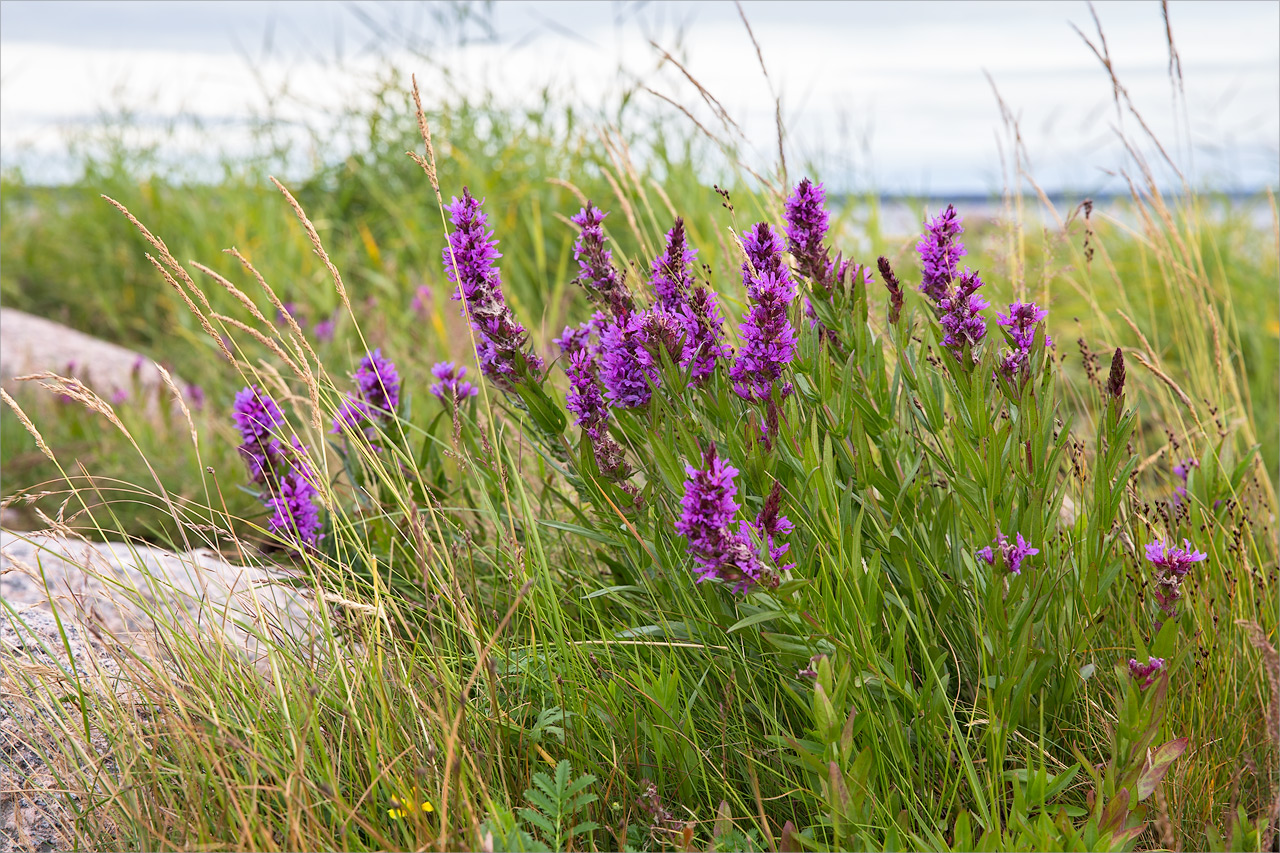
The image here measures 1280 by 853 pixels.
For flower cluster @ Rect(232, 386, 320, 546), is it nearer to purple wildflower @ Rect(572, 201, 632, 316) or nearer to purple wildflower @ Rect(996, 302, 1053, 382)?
purple wildflower @ Rect(572, 201, 632, 316)

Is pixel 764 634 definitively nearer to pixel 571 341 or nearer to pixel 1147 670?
pixel 1147 670

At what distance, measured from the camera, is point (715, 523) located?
1397mm

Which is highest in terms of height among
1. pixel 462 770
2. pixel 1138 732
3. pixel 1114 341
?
pixel 1114 341

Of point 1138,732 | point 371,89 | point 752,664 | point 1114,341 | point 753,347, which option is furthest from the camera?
point 371,89

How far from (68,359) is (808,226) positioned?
15.6ft

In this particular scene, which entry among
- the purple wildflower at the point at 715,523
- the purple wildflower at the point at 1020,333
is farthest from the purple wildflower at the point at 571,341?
the purple wildflower at the point at 1020,333

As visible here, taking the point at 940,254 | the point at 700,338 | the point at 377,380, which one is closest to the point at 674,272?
the point at 700,338

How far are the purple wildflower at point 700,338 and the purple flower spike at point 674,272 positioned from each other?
4 cm

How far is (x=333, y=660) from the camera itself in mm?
1898

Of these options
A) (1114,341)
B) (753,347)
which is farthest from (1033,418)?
(1114,341)

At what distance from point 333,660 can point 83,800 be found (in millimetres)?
510

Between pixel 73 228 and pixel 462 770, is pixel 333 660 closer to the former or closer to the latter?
pixel 462 770

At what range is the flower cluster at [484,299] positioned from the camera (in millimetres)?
1901

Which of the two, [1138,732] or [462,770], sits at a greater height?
[1138,732]
